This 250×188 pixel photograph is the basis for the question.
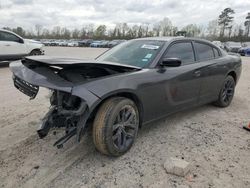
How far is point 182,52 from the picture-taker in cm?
410

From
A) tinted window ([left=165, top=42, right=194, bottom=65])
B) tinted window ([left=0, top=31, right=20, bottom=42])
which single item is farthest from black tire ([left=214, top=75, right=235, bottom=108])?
tinted window ([left=0, top=31, right=20, bottom=42])

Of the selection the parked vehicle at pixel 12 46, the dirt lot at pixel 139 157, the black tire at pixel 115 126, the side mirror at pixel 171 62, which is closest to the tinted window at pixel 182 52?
the side mirror at pixel 171 62

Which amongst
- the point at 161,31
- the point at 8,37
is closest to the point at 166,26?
the point at 161,31

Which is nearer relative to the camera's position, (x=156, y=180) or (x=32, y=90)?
(x=156, y=180)

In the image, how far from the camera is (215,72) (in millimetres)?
4641

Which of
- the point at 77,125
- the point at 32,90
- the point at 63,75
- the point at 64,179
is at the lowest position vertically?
the point at 64,179

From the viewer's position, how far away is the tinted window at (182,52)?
3842mm

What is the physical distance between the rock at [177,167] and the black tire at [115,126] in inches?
22.8

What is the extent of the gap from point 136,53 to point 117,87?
45.6 inches

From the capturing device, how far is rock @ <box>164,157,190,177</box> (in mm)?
2701

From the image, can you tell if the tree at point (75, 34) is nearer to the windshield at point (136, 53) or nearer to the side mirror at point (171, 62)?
the windshield at point (136, 53)

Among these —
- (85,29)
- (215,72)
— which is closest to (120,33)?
(85,29)

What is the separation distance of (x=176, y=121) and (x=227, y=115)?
117 centimetres

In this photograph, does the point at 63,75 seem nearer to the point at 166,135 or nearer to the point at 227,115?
the point at 166,135
